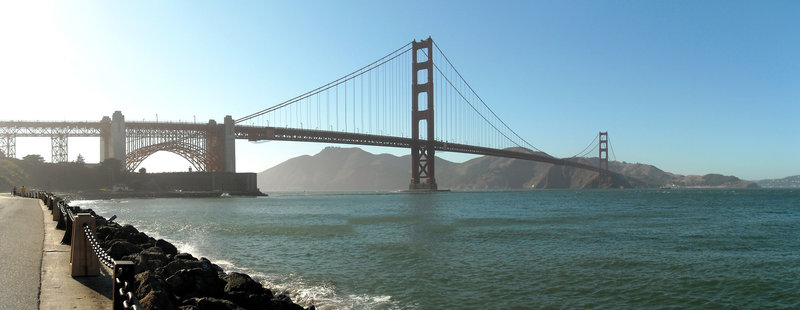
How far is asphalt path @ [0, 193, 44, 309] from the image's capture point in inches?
236

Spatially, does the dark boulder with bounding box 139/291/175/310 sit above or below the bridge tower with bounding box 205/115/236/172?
below

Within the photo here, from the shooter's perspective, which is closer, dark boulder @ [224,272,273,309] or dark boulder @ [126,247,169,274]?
dark boulder @ [224,272,273,309]

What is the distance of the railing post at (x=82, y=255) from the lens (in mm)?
7293

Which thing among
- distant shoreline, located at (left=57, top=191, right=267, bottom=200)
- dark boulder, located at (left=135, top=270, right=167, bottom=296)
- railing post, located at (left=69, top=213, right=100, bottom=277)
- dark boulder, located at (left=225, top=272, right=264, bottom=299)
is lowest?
distant shoreline, located at (left=57, top=191, right=267, bottom=200)

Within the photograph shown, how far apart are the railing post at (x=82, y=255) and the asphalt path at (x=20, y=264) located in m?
0.46

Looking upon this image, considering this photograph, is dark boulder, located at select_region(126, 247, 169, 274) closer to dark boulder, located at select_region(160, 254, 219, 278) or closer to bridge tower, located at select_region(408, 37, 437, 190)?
dark boulder, located at select_region(160, 254, 219, 278)

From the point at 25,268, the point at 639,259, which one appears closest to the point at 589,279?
the point at 639,259

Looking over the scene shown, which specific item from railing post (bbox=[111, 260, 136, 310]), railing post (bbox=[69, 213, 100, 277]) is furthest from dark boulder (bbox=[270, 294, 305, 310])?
railing post (bbox=[111, 260, 136, 310])

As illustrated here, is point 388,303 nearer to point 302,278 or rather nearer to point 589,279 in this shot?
point 302,278

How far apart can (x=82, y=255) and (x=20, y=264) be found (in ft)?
5.41

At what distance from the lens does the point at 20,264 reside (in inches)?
321

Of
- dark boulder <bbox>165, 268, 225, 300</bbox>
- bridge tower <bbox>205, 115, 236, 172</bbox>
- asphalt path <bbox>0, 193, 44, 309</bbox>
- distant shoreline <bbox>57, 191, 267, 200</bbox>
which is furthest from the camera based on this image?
bridge tower <bbox>205, 115, 236, 172</bbox>

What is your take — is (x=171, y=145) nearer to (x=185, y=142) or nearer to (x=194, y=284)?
(x=185, y=142)

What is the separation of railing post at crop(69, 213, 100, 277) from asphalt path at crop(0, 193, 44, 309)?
0.46 metres
